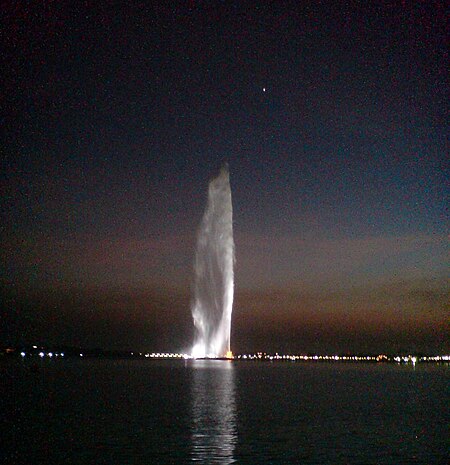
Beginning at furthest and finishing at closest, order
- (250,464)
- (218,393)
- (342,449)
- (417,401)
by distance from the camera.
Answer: (218,393)
(417,401)
(342,449)
(250,464)

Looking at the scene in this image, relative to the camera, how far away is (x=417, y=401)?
62.7 meters

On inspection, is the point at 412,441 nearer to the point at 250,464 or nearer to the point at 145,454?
the point at 250,464

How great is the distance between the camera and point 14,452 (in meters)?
30.9

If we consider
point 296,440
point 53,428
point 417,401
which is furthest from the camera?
point 417,401

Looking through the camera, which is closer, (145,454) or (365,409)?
(145,454)

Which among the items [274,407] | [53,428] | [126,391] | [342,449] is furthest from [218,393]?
[342,449]

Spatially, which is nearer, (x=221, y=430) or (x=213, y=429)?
(x=221, y=430)

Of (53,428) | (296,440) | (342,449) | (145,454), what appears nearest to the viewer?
(145,454)

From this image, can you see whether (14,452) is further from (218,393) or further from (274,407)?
(218,393)

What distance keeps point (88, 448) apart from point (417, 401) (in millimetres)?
38658

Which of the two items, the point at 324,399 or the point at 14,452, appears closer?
the point at 14,452

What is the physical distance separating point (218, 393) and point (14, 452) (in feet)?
136

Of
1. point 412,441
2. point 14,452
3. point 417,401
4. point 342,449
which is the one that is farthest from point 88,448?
point 417,401

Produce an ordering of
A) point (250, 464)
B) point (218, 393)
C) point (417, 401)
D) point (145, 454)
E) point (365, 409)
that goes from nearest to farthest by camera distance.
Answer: point (250, 464) → point (145, 454) → point (365, 409) → point (417, 401) → point (218, 393)
